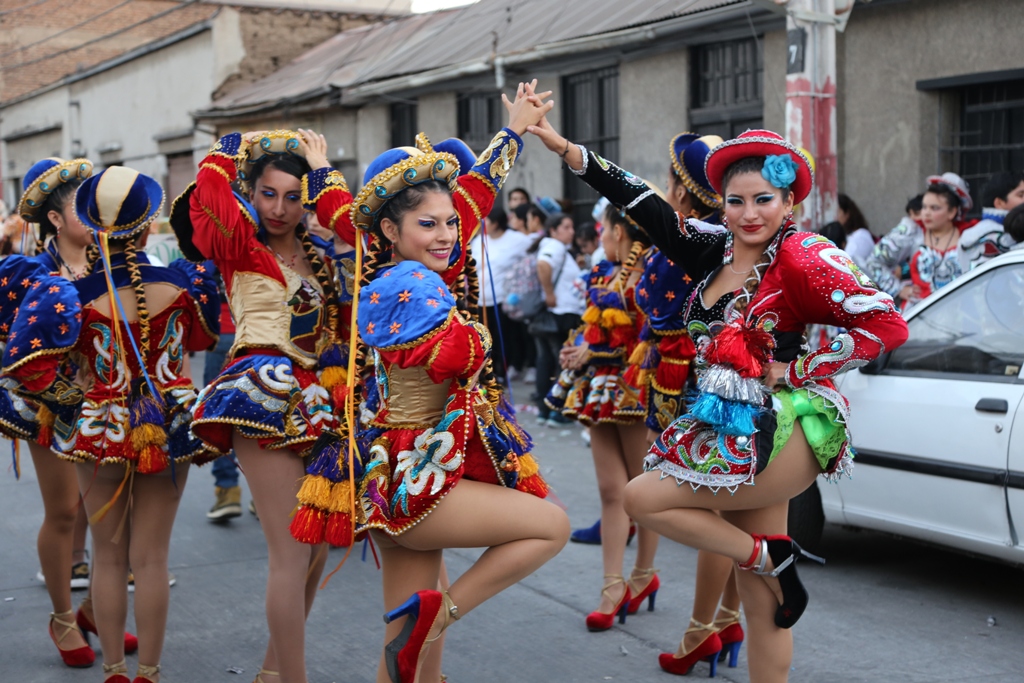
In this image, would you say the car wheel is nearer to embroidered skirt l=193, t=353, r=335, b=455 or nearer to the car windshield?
the car windshield

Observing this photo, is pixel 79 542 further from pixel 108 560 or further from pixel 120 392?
pixel 120 392

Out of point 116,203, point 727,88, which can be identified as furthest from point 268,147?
point 727,88

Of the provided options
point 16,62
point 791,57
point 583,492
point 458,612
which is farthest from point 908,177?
point 16,62

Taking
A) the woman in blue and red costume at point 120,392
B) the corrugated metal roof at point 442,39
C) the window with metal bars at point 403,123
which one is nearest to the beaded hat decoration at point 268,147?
the woman in blue and red costume at point 120,392

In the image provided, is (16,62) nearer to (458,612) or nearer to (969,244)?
(969,244)

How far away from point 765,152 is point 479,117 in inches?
515

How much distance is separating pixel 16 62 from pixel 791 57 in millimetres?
28574

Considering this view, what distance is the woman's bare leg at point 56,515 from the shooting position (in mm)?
4867

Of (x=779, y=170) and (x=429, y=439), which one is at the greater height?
(x=779, y=170)

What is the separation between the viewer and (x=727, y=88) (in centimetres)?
1212

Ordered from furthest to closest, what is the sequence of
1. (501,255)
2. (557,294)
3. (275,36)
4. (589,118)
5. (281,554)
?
(275,36), (589,118), (501,255), (557,294), (281,554)

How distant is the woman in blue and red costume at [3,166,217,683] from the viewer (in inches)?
164

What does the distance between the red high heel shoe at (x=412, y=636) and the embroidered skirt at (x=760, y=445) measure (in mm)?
891

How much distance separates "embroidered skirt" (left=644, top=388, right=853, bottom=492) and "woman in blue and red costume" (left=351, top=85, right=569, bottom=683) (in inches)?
18.0
